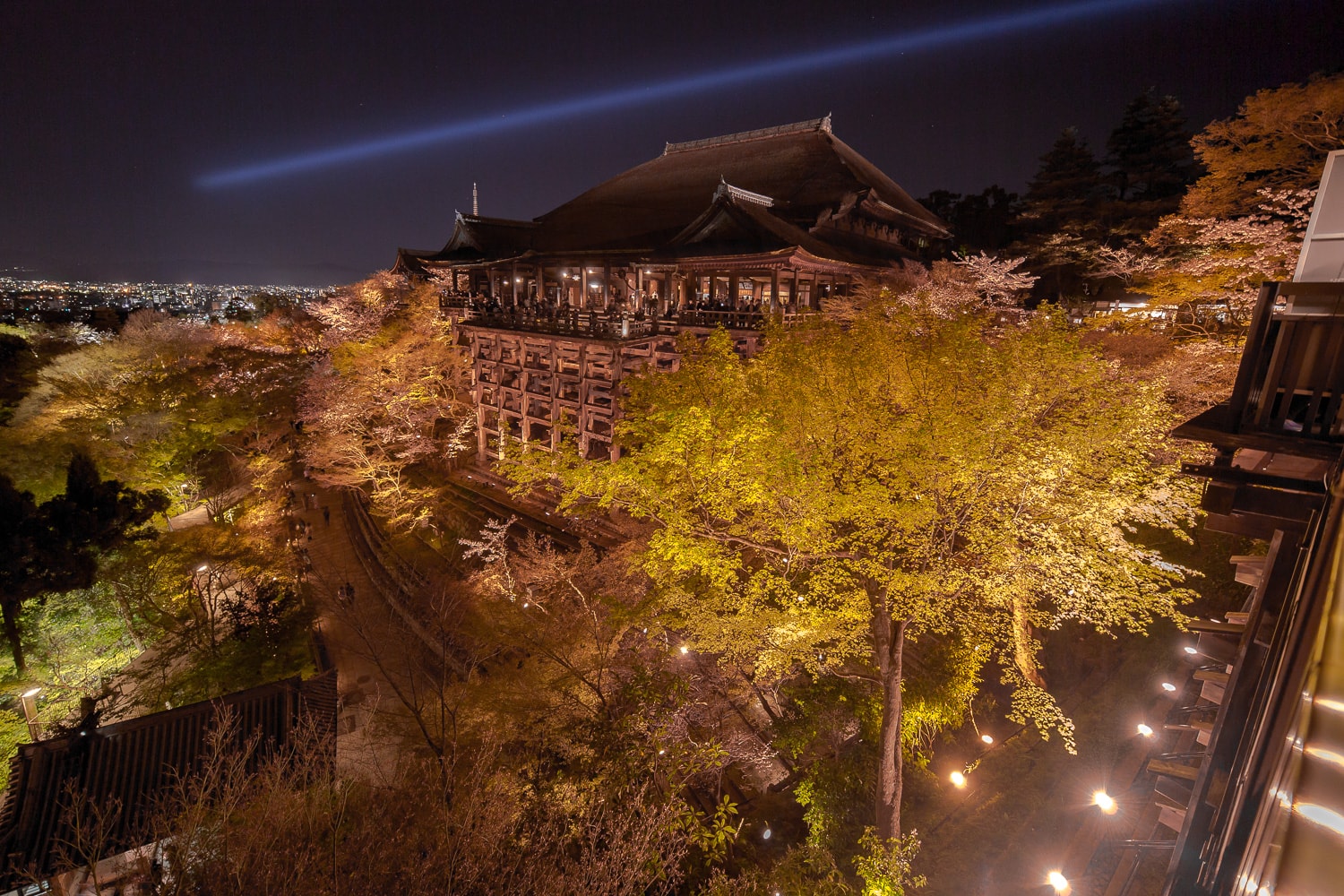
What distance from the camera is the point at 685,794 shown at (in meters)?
11.3

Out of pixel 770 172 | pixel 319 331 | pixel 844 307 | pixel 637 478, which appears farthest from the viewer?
pixel 319 331

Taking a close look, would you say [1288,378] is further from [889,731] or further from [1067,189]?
[1067,189]

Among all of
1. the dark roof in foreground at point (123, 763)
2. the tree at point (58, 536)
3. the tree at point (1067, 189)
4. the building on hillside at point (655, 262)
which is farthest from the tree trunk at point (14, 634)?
the tree at point (1067, 189)

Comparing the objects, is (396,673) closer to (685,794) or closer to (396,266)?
(685,794)

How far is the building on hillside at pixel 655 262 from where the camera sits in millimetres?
19781

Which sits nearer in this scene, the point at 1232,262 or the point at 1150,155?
the point at 1232,262

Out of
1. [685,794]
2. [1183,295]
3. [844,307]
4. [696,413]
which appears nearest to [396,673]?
Answer: [685,794]

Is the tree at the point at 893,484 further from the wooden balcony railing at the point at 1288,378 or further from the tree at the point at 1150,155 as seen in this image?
the tree at the point at 1150,155

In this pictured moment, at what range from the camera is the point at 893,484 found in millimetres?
9039

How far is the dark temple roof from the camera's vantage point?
85.4 feet

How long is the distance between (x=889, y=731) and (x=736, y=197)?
20.0m

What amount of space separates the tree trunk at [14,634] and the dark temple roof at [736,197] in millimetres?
22601

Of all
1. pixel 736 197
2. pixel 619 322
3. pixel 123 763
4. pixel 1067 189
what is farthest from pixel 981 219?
pixel 123 763

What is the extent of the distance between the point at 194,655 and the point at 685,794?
14.8m
